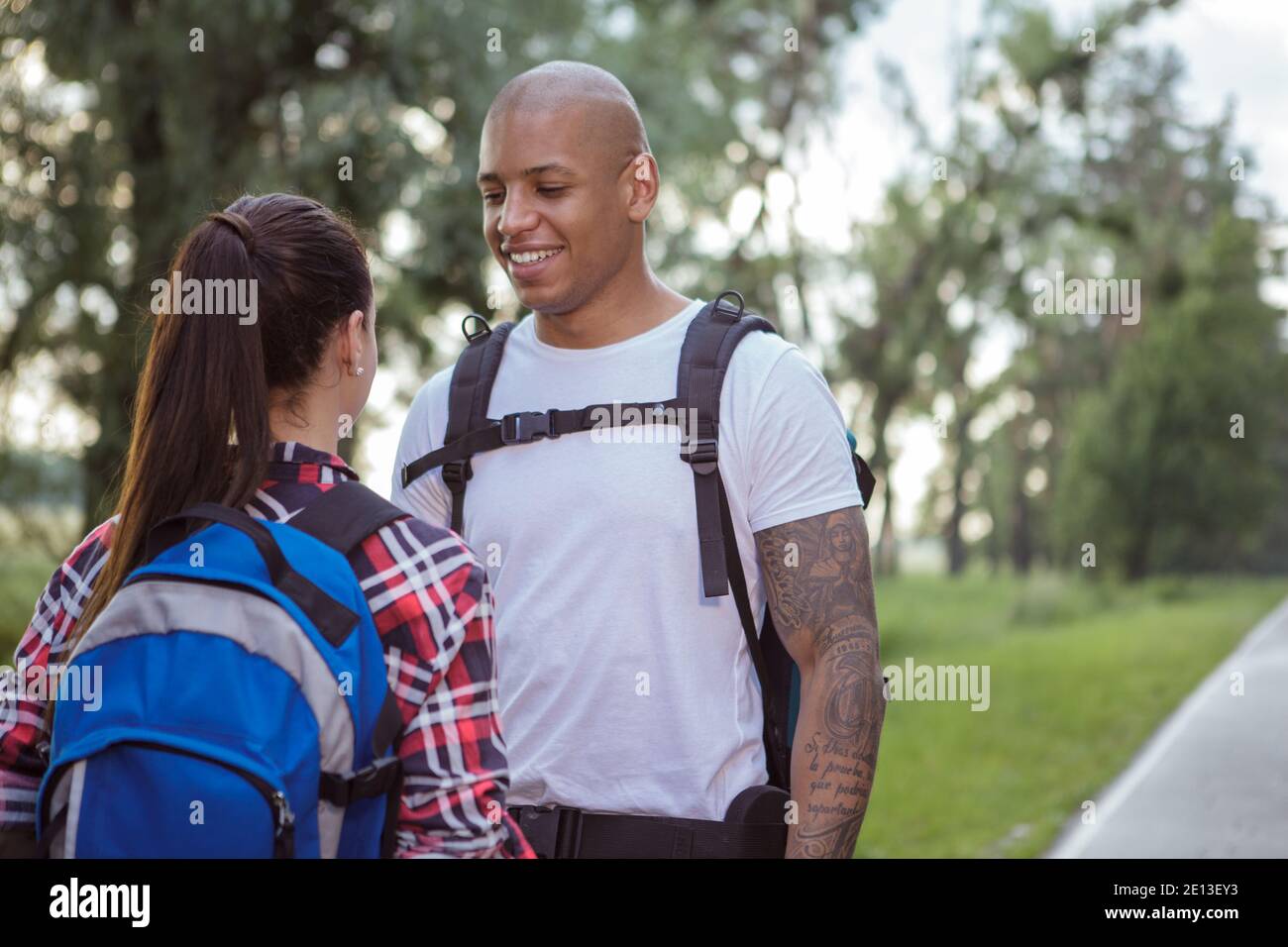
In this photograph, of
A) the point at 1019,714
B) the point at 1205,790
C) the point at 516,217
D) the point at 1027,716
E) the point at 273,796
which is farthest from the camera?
the point at 1019,714

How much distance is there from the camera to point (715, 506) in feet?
9.47

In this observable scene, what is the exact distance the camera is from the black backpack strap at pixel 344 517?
80.1 inches

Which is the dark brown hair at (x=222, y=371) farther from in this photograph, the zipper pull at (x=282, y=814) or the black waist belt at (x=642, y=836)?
the black waist belt at (x=642, y=836)

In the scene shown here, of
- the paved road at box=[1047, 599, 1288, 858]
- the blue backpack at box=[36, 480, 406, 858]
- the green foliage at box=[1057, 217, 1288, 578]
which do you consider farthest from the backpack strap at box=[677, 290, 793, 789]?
the green foliage at box=[1057, 217, 1288, 578]

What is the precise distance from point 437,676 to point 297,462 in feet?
1.30

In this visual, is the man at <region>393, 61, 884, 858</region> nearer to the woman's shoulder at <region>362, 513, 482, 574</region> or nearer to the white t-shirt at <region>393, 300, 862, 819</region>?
the white t-shirt at <region>393, 300, 862, 819</region>

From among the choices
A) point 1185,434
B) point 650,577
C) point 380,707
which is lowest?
point 380,707

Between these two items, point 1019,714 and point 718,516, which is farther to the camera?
point 1019,714

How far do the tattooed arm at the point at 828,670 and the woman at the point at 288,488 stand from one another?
91 centimetres

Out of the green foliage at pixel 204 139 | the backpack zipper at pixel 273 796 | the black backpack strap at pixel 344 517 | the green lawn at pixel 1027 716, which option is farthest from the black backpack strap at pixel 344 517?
the green foliage at pixel 204 139

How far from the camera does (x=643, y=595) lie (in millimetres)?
2885

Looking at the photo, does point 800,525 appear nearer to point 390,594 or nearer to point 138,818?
point 390,594

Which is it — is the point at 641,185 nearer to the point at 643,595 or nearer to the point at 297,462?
the point at 643,595

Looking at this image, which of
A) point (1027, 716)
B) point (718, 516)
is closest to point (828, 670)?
point (718, 516)
